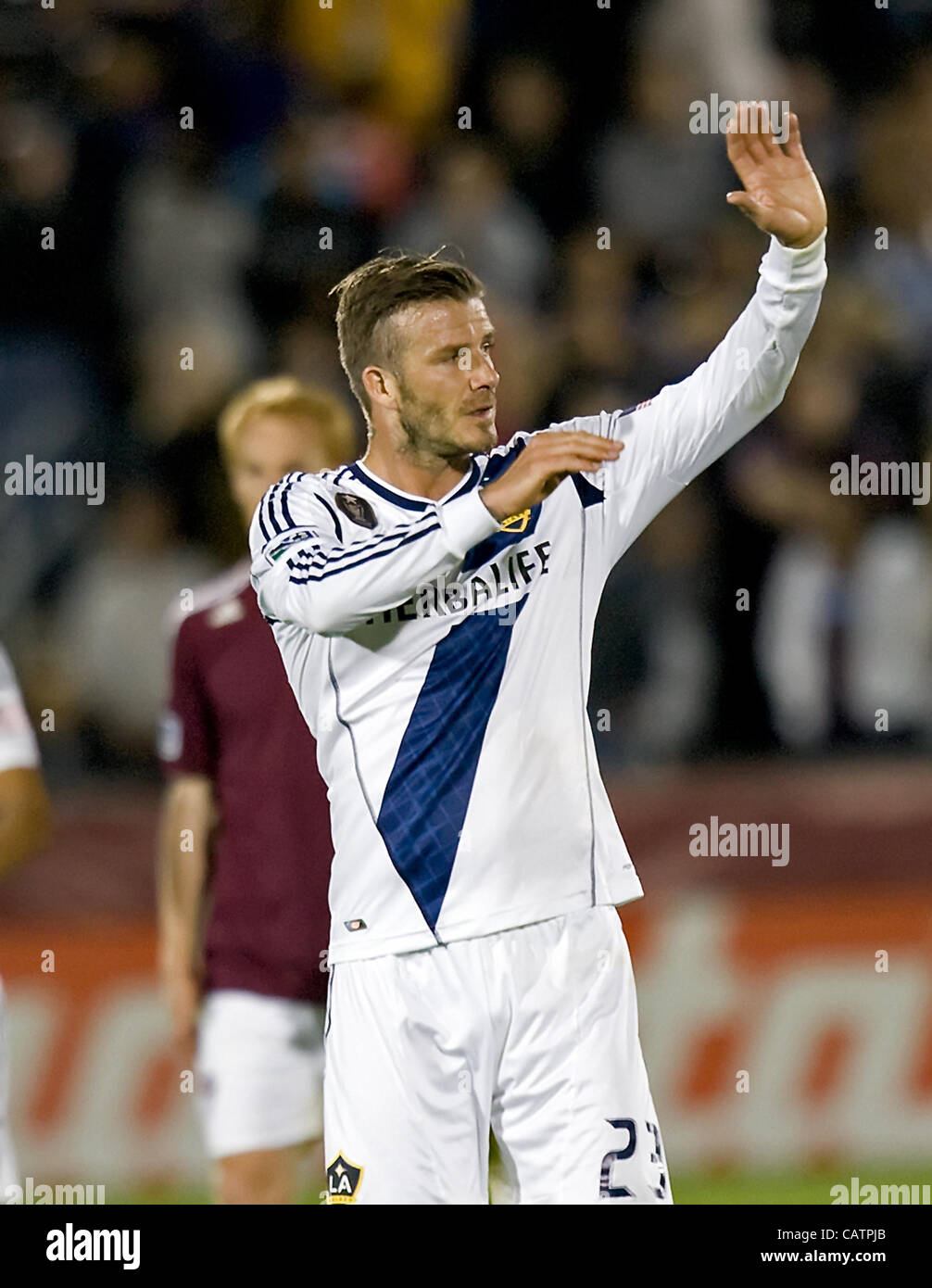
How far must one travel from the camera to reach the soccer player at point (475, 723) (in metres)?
3.84

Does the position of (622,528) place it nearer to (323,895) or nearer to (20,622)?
(323,895)

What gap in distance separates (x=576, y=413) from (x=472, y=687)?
4734 millimetres

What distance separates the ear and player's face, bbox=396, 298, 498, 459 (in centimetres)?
2

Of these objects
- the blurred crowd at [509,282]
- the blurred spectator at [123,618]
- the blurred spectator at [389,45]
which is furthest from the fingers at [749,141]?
the blurred spectator at [389,45]

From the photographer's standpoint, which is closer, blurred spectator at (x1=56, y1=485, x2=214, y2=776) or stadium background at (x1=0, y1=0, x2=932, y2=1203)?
stadium background at (x1=0, y1=0, x2=932, y2=1203)

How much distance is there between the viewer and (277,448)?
5.30m

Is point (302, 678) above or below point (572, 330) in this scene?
below

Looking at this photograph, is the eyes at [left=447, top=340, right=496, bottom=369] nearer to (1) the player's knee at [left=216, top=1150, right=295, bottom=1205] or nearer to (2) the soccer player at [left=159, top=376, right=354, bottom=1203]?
(2) the soccer player at [left=159, top=376, right=354, bottom=1203]

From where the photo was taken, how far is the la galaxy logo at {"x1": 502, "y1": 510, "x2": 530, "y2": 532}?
411cm

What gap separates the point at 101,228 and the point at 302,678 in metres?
5.22

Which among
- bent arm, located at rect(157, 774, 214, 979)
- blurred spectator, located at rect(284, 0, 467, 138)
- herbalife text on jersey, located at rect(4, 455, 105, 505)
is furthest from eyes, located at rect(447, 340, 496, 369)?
blurred spectator, located at rect(284, 0, 467, 138)

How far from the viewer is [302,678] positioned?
13.7ft
